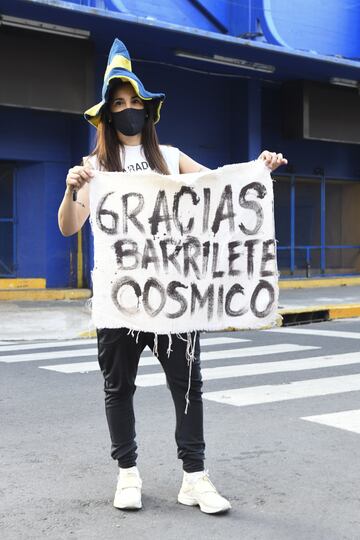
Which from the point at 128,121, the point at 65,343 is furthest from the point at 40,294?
the point at 128,121

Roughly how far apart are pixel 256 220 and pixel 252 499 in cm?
141

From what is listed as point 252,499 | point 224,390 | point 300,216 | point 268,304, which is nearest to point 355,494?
point 252,499

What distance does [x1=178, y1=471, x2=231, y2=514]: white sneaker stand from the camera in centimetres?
385

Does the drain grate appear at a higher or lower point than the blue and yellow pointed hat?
lower

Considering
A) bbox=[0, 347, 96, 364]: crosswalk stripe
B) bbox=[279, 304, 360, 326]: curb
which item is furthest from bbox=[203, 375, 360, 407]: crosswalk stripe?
bbox=[279, 304, 360, 326]: curb

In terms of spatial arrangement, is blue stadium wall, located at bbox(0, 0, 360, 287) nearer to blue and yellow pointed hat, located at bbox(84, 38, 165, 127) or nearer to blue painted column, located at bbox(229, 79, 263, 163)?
blue painted column, located at bbox(229, 79, 263, 163)

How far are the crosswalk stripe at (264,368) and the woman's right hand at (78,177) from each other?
3895 millimetres

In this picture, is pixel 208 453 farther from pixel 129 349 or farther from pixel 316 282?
pixel 316 282

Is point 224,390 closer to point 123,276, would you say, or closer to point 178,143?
point 123,276

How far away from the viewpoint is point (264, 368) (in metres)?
8.52

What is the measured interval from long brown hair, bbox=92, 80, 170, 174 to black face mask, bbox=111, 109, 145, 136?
6 cm

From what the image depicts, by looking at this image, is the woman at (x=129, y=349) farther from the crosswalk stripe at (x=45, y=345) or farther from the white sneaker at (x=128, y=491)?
the crosswalk stripe at (x=45, y=345)

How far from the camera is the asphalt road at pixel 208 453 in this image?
3750 millimetres

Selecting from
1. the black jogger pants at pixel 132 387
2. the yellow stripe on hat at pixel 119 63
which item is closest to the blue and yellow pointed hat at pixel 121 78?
the yellow stripe on hat at pixel 119 63
